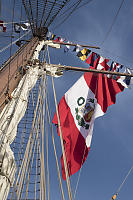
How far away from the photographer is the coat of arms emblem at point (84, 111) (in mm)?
6059

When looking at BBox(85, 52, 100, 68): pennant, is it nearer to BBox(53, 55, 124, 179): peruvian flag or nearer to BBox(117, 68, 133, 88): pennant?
BBox(53, 55, 124, 179): peruvian flag

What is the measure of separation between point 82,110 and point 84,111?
0.26ft

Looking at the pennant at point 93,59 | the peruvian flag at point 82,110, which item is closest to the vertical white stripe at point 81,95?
the peruvian flag at point 82,110

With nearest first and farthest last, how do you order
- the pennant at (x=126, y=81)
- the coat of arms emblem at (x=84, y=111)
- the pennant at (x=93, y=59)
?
1. the coat of arms emblem at (x=84, y=111)
2. the pennant at (x=126, y=81)
3. the pennant at (x=93, y=59)

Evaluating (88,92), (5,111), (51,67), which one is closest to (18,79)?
(5,111)

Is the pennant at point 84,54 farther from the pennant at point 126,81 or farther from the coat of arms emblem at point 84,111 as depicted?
the coat of arms emblem at point 84,111

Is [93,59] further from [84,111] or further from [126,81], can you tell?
[84,111]

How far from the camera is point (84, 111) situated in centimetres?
630

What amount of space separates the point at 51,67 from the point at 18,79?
236 cm

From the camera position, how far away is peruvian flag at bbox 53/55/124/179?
18.6ft

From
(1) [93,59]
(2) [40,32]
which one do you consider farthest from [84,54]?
(2) [40,32]

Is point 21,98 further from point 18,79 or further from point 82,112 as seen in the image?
point 82,112

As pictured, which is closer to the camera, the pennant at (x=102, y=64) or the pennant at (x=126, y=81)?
the pennant at (x=126, y=81)

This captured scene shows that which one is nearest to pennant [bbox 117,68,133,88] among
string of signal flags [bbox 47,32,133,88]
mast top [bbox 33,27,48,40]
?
string of signal flags [bbox 47,32,133,88]
